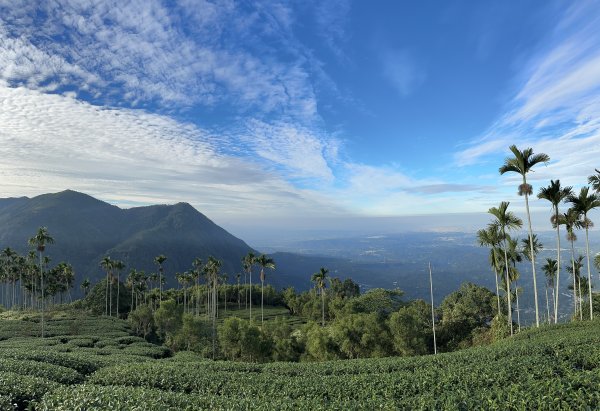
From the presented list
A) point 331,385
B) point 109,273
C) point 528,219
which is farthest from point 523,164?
point 109,273

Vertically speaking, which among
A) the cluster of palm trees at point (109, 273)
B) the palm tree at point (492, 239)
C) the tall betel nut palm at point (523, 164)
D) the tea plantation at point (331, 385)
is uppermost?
the tall betel nut palm at point (523, 164)

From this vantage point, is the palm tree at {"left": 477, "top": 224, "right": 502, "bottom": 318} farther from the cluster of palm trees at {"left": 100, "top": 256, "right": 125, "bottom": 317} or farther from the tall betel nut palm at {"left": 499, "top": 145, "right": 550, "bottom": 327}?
the cluster of palm trees at {"left": 100, "top": 256, "right": 125, "bottom": 317}

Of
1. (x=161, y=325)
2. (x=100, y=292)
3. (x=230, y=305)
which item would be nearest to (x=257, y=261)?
(x=161, y=325)

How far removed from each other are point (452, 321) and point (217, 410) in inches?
2134

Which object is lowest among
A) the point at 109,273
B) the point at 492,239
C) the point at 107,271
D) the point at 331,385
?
the point at 109,273

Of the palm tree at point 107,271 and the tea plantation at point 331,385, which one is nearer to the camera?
the tea plantation at point 331,385

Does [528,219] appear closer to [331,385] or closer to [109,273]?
[331,385]

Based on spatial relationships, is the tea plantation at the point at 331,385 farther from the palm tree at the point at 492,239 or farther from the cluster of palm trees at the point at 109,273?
the cluster of palm trees at the point at 109,273

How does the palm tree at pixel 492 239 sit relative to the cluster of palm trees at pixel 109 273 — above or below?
above

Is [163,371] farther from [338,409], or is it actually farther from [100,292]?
[100,292]

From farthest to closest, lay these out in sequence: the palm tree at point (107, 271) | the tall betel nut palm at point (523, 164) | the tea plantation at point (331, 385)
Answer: the palm tree at point (107, 271) < the tall betel nut palm at point (523, 164) < the tea plantation at point (331, 385)

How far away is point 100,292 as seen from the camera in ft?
319

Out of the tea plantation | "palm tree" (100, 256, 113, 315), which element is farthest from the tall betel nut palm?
"palm tree" (100, 256, 113, 315)

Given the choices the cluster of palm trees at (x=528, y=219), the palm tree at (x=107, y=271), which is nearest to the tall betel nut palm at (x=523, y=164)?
the cluster of palm trees at (x=528, y=219)
